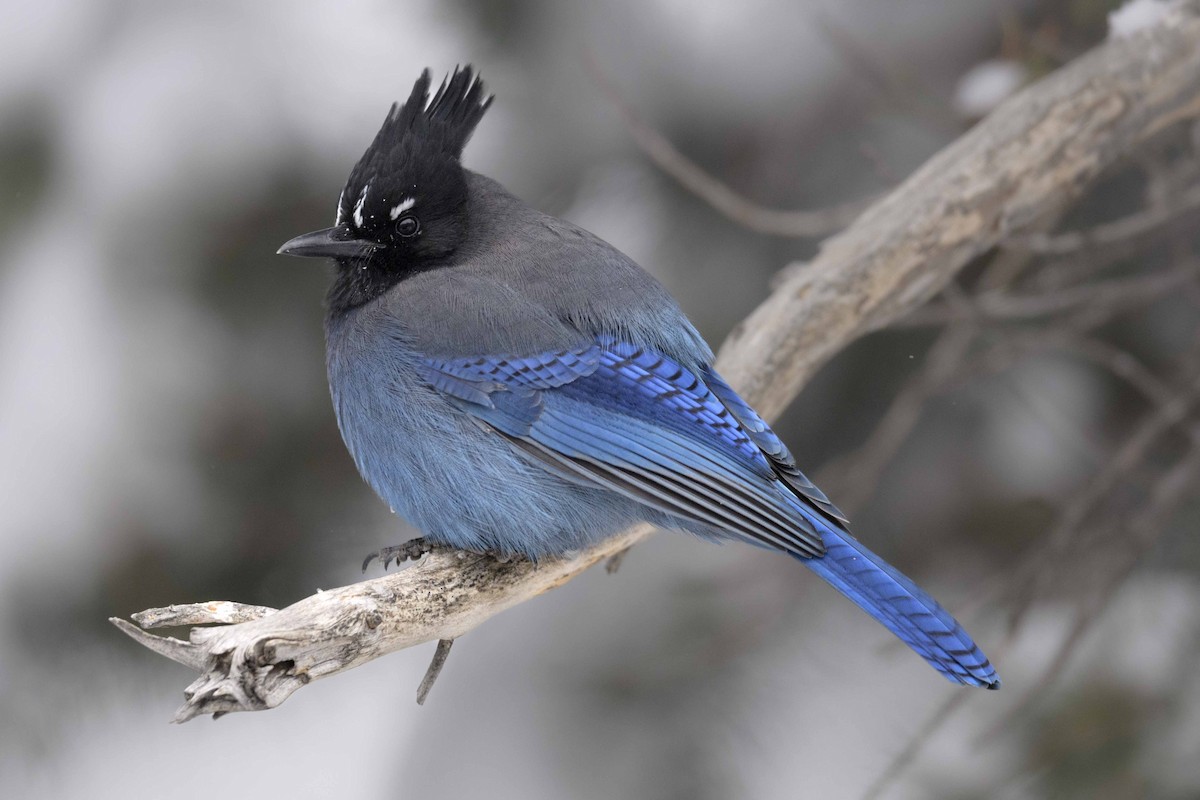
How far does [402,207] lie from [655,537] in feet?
4.44

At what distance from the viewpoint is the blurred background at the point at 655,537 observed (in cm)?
275

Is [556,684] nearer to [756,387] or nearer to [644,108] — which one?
[756,387]

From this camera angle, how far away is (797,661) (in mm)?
3098

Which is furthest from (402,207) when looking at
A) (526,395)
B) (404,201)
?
(526,395)

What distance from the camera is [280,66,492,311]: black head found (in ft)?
7.64

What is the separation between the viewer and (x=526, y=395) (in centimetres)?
217

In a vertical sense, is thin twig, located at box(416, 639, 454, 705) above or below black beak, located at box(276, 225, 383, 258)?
below

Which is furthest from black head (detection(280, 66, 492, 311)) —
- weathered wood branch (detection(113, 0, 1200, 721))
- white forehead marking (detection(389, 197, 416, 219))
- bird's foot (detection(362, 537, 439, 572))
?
weathered wood branch (detection(113, 0, 1200, 721))

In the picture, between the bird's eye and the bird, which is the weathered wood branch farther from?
the bird's eye

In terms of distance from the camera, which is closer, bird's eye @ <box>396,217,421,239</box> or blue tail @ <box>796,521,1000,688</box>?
blue tail @ <box>796,521,1000,688</box>

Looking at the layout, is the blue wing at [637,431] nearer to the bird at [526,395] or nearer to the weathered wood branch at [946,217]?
the bird at [526,395]

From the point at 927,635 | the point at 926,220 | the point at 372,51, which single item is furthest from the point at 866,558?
the point at 372,51

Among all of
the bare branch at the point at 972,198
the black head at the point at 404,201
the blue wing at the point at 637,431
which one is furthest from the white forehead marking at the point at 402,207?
the bare branch at the point at 972,198

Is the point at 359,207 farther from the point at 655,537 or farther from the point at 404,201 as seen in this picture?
the point at 655,537
